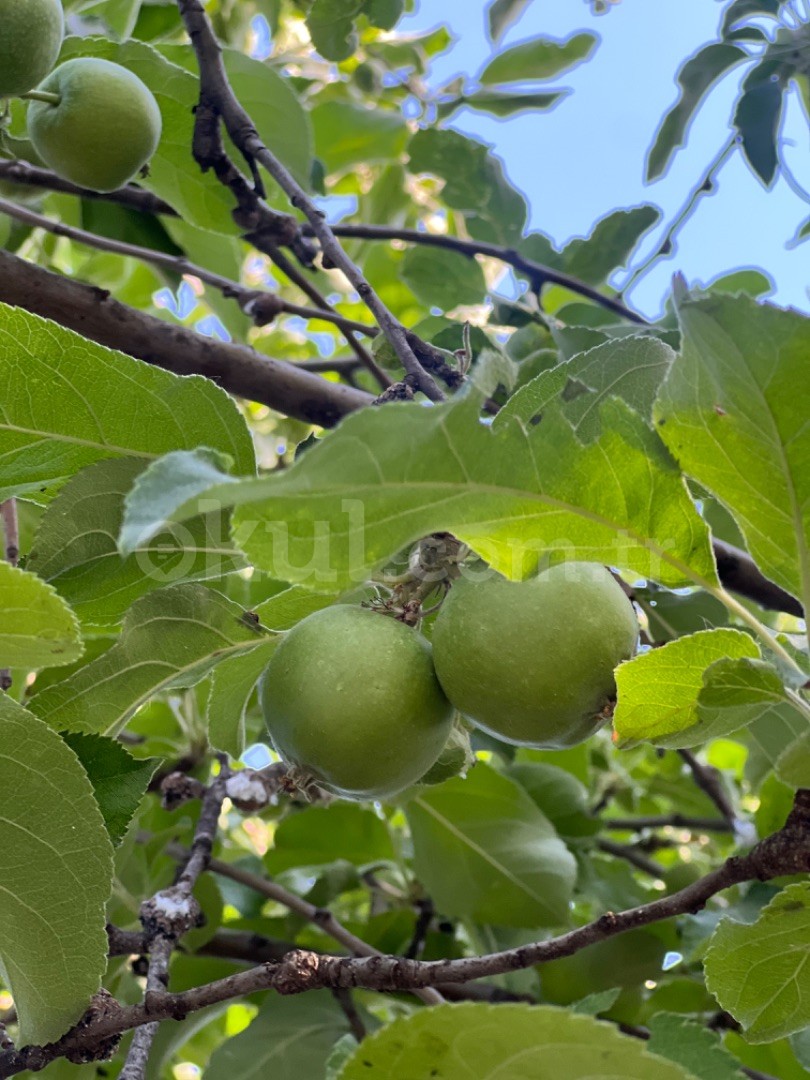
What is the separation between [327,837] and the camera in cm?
186

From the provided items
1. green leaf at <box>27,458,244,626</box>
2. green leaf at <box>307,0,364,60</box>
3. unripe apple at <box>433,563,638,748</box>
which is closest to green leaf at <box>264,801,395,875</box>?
green leaf at <box>27,458,244,626</box>

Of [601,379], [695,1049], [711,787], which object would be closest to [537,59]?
[711,787]

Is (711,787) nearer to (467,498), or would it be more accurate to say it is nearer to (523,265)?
(523,265)

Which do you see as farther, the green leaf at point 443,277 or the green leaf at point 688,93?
the green leaf at point 443,277

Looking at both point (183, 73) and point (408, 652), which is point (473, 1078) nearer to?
point (408, 652)

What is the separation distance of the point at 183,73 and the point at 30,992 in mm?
1252

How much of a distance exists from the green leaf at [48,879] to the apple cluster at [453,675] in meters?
0.17

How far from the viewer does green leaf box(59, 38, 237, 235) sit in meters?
1.48

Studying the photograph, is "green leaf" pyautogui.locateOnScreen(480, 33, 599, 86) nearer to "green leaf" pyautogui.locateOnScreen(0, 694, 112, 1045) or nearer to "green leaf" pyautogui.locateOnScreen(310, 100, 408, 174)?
"green leaf" pyautogui.locateOnScreen(310, 100, 408, 174)

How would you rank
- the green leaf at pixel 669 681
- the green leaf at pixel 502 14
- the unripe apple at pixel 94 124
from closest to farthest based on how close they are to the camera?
the green leaf at pixel 669 681, the unripe apple at pixel 94 124, the green leaf at pixel 502 14

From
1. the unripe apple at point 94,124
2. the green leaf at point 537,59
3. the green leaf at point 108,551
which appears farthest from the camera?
the green leaf at point 537,59

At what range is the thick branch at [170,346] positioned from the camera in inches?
51.6

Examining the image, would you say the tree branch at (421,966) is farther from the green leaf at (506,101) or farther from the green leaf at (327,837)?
the green leaf at (506,101)

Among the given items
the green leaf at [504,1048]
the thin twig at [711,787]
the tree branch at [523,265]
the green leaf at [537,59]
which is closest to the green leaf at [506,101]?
the green leaf at [537,59]
